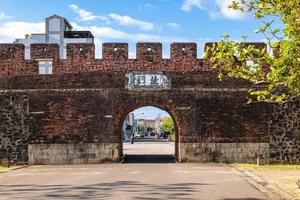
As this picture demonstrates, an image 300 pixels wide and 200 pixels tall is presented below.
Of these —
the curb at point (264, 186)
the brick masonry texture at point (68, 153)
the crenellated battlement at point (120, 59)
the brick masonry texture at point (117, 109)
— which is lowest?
the curb at point (264, 186)

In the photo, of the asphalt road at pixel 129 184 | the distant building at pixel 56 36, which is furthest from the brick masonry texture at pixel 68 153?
the distant building at pixel 56 36

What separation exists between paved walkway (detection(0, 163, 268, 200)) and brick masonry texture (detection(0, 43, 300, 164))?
2722mm

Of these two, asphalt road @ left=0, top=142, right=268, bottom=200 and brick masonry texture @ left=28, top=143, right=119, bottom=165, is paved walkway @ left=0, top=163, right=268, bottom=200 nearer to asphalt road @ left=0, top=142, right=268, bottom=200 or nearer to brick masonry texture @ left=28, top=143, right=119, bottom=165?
asphalt road @ left=0, top=142, right=268, bottom=200

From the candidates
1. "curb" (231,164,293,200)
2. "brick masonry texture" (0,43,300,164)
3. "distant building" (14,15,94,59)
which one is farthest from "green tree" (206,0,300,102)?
"distant building" (14,15,94,59)

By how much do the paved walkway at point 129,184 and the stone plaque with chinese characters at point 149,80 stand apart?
422cm

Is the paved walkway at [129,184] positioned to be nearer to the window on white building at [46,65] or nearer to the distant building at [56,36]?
the window on white building at [46,65]

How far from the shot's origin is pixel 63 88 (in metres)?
23.7

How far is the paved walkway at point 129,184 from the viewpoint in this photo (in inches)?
487

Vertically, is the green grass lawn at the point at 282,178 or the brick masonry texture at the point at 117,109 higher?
the brick masonry texture at the point at 117,109

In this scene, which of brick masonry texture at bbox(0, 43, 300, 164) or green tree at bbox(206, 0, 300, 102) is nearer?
green tree at bbox(206, 0, 300, 102)

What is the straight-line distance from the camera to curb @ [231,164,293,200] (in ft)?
40.5

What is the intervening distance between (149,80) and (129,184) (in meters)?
9.51

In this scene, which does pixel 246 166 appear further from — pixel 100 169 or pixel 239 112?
pixel 100 169

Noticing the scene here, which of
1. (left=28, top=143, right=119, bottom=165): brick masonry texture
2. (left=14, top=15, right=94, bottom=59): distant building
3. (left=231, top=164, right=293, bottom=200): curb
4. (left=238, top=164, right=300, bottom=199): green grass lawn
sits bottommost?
(left=231, top=164, right=293, bottom=200): curb
